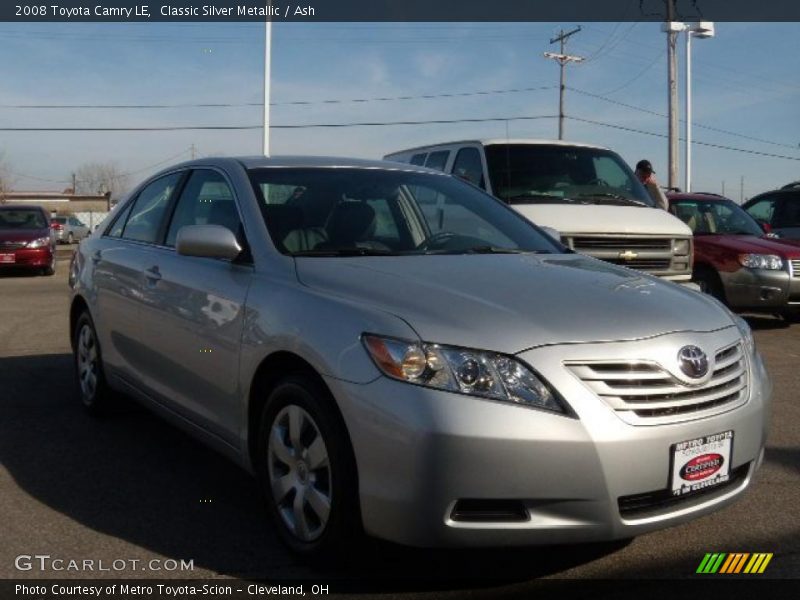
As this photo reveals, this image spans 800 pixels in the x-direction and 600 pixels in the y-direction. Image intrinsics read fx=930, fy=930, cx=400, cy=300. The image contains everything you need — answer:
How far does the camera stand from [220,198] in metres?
4.61

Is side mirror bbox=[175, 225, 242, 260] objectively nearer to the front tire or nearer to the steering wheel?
the front tire

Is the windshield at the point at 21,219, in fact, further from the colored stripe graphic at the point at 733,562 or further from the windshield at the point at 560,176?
the colored stripe graphic at the point at 733,562

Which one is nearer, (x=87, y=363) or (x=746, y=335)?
(x=746, y=335)

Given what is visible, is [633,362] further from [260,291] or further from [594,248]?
[594,248]

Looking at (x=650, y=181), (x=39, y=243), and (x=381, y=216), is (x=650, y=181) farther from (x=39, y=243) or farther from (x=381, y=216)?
(x=39, y=243)

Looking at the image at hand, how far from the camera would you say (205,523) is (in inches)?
158

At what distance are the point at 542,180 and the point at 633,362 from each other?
651cm

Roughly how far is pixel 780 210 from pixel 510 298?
11.5 meters

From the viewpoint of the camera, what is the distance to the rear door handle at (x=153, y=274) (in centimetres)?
477

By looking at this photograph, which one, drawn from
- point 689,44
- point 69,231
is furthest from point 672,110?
point 69,231

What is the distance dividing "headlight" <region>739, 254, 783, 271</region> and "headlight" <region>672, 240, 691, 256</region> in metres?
1.46

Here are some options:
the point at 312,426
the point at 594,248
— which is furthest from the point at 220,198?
the point at 594,248

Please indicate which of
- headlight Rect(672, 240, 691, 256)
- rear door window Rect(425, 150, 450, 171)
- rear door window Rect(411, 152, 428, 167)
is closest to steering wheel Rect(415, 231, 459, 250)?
headlight Rect(672, 240, 691, 256)

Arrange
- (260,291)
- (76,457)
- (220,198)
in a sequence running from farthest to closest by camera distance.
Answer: (76,457) < (220,198) < (260,291)
